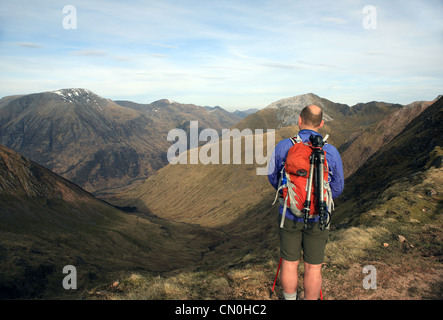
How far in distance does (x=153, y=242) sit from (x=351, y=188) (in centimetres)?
6045

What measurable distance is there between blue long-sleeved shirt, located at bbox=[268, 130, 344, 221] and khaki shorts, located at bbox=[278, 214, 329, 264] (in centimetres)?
26

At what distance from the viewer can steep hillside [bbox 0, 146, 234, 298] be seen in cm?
3728

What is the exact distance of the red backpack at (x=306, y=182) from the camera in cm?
597

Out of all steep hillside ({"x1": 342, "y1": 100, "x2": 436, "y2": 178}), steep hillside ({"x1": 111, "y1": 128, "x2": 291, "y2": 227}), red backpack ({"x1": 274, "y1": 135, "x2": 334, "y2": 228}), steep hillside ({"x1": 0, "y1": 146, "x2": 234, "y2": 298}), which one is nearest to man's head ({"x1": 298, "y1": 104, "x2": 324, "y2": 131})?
red backpack ({"x1": 274, "y1": 135, "x2": 334, "y2": 228})

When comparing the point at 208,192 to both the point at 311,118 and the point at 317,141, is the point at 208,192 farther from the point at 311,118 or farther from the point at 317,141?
the point at 317,141

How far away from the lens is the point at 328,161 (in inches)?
248

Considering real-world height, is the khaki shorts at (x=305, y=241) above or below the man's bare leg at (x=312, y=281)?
above

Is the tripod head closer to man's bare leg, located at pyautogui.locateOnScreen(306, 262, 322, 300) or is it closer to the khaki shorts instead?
the khaki shorts

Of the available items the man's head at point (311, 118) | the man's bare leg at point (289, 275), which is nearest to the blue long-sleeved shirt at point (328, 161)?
the man's head at point (311, 118)

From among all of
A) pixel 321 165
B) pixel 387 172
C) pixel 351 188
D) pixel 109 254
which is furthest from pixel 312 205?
pixel 109 254

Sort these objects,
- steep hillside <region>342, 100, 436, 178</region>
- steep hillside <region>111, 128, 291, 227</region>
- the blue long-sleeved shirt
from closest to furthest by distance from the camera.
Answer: the blue long-sleeved shirt → steep hillside <region>342, 100, 436, 178</region> → steep hillside <region>111, 128, 291, 227</region>

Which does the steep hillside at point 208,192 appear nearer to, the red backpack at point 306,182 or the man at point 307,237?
the man at point 307,237

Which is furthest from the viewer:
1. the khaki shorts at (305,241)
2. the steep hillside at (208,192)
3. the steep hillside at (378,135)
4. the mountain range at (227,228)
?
the steep hillside at (208,192)

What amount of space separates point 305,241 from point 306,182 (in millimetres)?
1331
